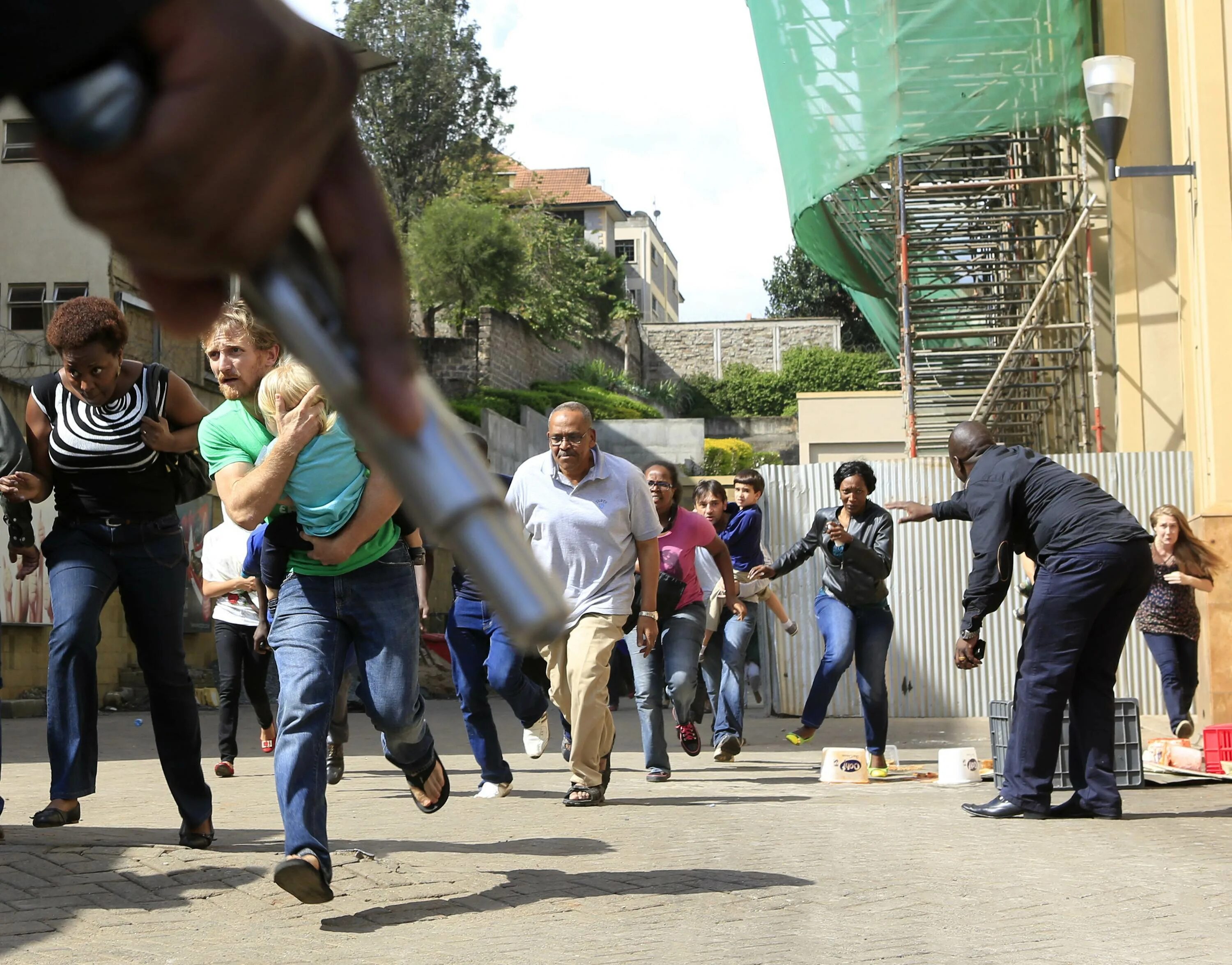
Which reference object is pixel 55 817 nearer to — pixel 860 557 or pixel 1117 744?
pixel 860 557

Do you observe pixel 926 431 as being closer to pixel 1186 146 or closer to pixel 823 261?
pixel 823 261

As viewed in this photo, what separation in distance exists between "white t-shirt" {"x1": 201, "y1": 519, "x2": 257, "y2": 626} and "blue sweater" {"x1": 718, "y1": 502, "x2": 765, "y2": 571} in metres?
3.89

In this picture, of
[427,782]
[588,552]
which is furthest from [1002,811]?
[427,782]

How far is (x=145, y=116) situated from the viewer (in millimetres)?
876

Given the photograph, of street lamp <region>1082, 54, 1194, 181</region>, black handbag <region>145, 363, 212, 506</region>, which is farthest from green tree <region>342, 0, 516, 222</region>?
black handbag <region>145, 363, 212, 506</region>

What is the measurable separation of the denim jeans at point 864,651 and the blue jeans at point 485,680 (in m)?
2.09

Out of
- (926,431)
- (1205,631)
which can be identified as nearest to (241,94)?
(1205,631)

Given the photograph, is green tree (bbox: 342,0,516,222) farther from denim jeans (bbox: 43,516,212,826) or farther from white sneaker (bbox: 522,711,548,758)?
denim jeans (bbox: 43,516,212,826)

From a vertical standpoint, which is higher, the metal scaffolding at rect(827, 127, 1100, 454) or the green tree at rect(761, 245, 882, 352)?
the green tree at rect(761, 245, 882, 352)

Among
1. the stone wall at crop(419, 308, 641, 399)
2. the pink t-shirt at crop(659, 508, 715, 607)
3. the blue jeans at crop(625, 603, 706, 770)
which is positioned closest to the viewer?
the blue jeans at crop(625, 603, 706, 770)

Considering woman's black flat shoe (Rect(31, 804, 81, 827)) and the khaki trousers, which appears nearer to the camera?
woman's black flat shoe (Rect(31, 804, 81, 827))

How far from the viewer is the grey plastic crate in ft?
27.4

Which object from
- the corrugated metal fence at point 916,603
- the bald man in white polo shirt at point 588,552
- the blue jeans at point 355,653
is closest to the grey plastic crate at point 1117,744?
the bald man in white polo shirt at point 588,552

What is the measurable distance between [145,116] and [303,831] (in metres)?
3.83
